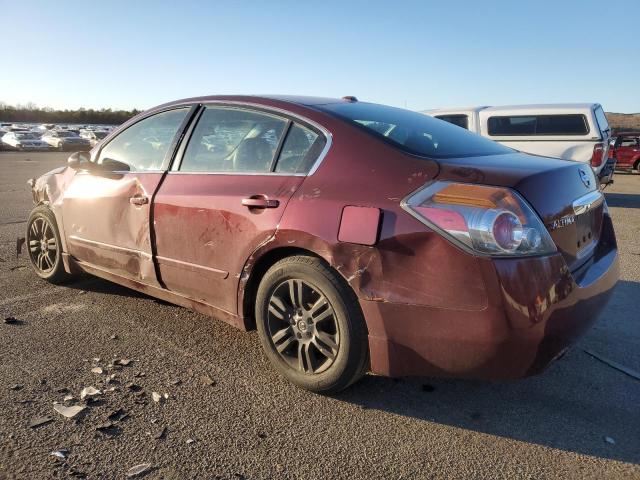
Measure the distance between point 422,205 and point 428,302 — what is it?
447 mm

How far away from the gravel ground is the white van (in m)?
8.18

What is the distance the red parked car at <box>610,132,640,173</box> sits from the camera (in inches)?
791

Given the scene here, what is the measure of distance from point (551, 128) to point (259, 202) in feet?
33.8

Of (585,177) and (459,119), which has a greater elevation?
(459,119)

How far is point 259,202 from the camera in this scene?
2.93 metres

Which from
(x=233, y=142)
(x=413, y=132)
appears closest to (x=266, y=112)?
(x=233, y=142)

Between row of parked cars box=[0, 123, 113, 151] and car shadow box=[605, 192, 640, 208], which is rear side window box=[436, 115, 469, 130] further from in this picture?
row of parked cars box=[0, 123, 113, 151]

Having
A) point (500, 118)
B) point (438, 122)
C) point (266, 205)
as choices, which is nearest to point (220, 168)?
point (266, 205)

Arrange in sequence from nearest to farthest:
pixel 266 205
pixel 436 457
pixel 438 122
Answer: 1. pixel 436 457
2. pixel 266 205
3. pixel 438 122

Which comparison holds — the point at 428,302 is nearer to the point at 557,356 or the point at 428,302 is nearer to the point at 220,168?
the point at 557,356

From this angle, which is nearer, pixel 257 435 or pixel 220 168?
pixel 257 435

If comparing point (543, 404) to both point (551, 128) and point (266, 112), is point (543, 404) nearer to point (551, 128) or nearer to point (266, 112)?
point (266, 112)

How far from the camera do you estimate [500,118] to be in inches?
472

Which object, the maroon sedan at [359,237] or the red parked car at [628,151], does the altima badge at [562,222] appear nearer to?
the maroon sedan at [359,237]
